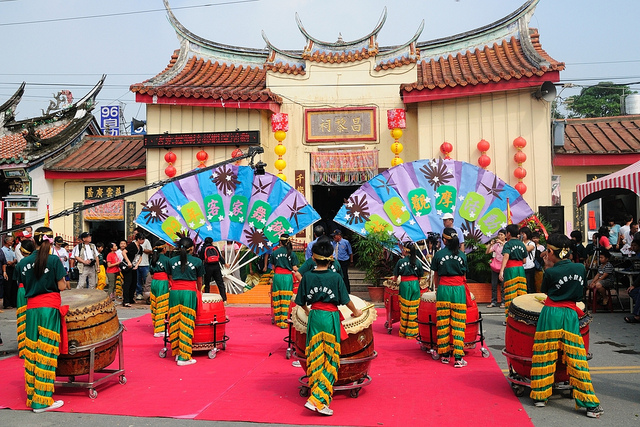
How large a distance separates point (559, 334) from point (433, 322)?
2.22 m

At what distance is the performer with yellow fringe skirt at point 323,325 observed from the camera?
5.39m

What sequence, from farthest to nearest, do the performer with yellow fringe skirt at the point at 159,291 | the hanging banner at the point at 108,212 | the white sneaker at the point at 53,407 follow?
the hanging banner at the point at 108,212 < the performer with yellow fringe skirt at the point at 159,291 < the white sneaker at the point at 53,407

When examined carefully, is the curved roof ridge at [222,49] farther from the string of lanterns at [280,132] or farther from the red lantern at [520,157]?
the red lantern at [520,157]

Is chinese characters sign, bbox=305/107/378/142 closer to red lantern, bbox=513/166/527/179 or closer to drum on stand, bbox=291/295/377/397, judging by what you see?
red lantern, bbox=513/166/527/179

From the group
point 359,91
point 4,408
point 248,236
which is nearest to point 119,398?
point 4,408

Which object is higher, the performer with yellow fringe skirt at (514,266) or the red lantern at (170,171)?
the red lantern at (170,171)

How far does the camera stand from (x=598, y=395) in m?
5.84

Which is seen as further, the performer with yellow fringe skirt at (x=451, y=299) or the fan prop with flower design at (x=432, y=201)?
the fan prop with flower design at (x=432, y=201)

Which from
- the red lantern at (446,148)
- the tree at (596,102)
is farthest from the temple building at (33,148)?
the tree at (596,102)

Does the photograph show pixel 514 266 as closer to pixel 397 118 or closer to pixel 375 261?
pixel 375 261

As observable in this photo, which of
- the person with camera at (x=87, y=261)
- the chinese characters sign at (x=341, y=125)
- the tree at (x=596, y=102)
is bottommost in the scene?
the person with camera at (x=87, y=261)

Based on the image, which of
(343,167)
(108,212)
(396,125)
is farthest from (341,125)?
(108,212)

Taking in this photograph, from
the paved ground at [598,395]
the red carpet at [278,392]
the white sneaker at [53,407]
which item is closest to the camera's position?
the paved ground at [598,395]

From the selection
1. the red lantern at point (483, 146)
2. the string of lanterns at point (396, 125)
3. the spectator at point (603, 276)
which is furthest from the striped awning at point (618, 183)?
the string of lanterns at point (396, 125)
